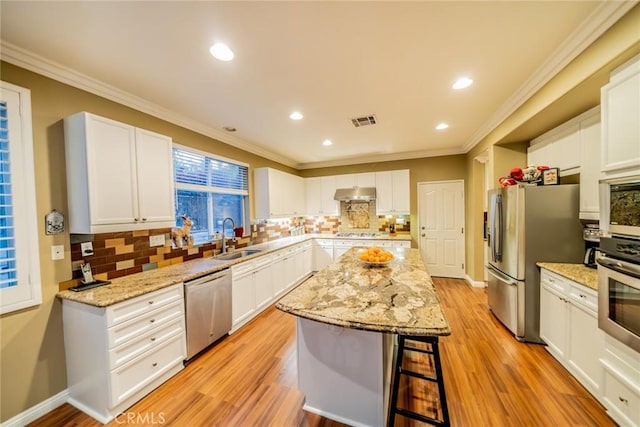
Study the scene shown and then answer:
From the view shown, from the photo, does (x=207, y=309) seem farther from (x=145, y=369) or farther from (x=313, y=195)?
(x=313, y=195)

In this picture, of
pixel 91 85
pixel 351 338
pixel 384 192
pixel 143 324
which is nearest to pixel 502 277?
pixel 351 338

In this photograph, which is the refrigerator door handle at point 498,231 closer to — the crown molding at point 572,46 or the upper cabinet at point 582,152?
the upper cabinet at point 582,152

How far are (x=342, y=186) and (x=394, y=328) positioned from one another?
421 cm

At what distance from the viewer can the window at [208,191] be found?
2.87 metres

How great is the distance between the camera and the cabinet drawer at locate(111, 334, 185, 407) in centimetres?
163

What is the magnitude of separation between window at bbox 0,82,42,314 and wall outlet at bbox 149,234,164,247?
811mm

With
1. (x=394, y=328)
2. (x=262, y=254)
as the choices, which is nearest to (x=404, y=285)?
(x=394, y=328)

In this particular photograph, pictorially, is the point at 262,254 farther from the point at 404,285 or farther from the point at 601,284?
the point at 601,284

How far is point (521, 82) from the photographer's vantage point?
2.11 meters

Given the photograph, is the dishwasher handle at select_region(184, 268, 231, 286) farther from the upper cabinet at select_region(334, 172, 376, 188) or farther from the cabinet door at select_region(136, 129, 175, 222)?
the upper cabinet at select_region(334, 172, 376, 188)

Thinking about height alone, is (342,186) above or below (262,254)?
above

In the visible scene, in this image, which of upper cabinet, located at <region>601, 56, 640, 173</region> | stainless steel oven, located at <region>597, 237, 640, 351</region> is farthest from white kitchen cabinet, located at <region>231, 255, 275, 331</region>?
upper cabinet, located at <region>601, 56, 640, 173</region>

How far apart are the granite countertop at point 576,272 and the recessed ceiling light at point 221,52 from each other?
3256 millimetres

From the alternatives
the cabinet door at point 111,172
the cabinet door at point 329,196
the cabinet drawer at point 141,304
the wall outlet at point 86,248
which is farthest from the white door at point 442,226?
the wall outlet at point 86,248
